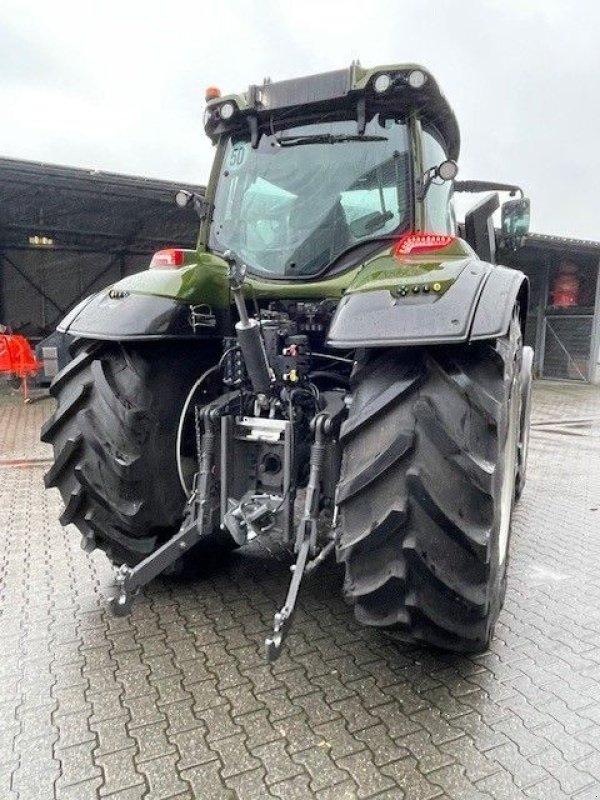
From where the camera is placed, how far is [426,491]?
1.97 m

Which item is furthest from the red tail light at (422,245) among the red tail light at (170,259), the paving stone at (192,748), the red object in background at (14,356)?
the red object in background at (14,356)

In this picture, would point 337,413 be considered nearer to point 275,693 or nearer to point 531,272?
point 275,693

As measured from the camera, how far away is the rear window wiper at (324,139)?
2.83 metres

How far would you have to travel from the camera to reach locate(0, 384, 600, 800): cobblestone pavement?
1823 millimetres

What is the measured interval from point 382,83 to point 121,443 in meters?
1.93

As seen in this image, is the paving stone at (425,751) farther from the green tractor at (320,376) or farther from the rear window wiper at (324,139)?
the rear window wiper at (324,139)

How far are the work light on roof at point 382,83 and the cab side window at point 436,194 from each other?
31cm

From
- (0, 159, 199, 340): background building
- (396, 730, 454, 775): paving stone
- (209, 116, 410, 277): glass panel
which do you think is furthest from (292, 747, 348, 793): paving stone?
(0, 159, 199, 340): background building

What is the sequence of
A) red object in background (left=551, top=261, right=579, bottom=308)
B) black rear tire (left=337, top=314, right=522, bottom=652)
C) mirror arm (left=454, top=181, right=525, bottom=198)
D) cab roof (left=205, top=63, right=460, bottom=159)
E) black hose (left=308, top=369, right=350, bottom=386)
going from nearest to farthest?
black rear tire (left=337, top=314, right=522, bottom=652) < cab roof (left=205, top=63, right=460, bottom=159) < black hose (left=308, top=369, right=350, bottom=386) < mirror arm (left=454, top=181, right=525, bottom=198) < red object in background (left=551, top=261, right=579, bottom=308)

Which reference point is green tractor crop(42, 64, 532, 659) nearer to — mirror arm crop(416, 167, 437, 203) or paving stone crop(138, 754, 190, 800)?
mirror arm crop(416, 167, 437, 203)

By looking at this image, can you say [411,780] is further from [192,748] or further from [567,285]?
[567,285]

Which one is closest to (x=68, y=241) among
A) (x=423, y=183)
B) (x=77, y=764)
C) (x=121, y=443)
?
(x=121, y=443)

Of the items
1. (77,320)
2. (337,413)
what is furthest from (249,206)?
(337,413)

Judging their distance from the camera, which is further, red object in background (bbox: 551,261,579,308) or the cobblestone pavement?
red object in background (bbox: 551,261,579,308)
